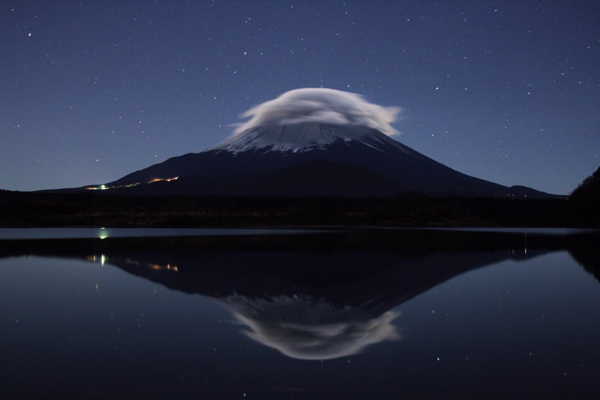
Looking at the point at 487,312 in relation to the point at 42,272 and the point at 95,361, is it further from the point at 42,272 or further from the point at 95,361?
the point at 42,272

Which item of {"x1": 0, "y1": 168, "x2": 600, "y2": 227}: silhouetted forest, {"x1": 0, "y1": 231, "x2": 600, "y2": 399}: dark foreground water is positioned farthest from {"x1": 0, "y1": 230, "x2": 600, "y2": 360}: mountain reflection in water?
→ {"x1": 0, "y1": 168, "x2": 600, "y2": 227}: silhouetted forest

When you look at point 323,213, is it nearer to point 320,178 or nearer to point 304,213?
point 304,213

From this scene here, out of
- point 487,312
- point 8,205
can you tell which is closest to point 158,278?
point 487,312

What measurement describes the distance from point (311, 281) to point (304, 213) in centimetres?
5473

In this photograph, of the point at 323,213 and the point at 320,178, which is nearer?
the point at 323,213

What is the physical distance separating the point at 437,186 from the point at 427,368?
16919 centimetres

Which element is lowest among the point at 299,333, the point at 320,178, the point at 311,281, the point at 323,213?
the point at 299,333

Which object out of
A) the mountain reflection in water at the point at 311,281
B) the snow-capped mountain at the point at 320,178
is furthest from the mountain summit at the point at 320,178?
the mountain reflection in water at the point at 311,281

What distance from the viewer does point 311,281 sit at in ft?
46.2

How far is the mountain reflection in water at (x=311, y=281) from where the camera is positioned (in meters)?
8.39

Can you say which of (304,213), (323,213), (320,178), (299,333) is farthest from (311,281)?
(320,178)

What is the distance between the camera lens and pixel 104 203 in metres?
76.8

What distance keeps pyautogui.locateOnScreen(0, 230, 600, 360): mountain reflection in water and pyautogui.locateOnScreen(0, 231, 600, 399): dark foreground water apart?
0.19ft

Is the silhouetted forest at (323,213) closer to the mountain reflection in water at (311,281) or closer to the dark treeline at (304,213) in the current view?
the dark treeline at (304,213)
